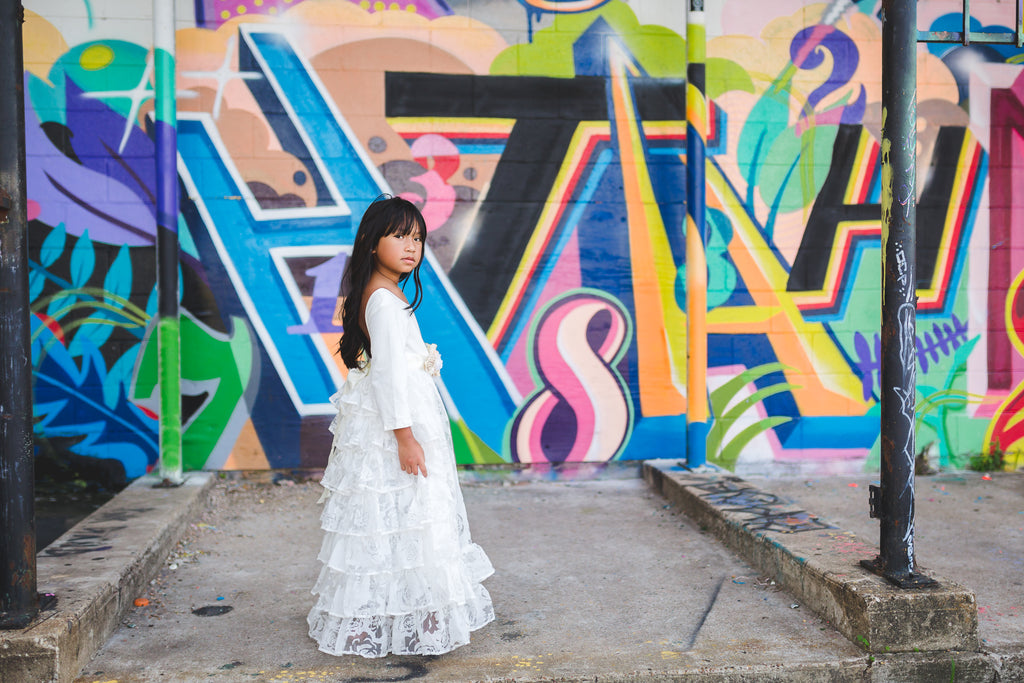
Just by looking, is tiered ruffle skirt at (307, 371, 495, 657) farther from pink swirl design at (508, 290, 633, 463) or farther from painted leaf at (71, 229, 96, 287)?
painted leaf at (71, 229, 96, 287)

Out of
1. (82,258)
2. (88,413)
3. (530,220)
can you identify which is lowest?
(88,413)

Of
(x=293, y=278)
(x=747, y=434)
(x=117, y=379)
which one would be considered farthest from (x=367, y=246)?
(x=747, y=434)

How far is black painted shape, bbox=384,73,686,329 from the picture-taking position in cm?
533

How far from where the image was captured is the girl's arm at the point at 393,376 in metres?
2.62

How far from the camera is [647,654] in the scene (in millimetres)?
2771

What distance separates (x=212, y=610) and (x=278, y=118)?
10.8 ft

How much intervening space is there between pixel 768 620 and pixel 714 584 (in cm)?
45

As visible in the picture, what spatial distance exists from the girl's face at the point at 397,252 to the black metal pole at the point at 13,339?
4.03 ft

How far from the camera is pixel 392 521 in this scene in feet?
8.83

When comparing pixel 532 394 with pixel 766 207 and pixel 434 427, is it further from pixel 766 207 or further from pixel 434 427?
pixel 434 427

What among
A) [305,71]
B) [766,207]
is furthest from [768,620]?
[305,71]

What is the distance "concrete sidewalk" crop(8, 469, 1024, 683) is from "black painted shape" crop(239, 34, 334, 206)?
2.03m

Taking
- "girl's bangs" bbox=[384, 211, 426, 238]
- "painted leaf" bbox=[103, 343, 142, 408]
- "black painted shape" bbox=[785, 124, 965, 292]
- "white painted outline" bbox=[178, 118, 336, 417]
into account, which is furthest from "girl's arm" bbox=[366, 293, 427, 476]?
"black painted shape" bbox=[785, 124, 965, 292]

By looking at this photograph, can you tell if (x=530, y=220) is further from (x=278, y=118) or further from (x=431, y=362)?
(x=431, y=362)
